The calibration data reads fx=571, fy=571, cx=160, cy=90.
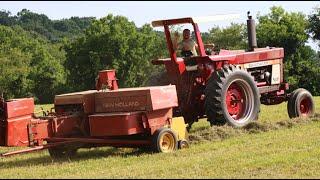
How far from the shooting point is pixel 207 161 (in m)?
7.56

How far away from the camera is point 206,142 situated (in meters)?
9.66

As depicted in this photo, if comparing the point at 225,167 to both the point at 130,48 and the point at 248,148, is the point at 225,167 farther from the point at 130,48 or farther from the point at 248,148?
the point at 130,48


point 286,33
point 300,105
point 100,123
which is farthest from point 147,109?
point 286,33

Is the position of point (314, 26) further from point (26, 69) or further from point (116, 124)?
point (116, 124)

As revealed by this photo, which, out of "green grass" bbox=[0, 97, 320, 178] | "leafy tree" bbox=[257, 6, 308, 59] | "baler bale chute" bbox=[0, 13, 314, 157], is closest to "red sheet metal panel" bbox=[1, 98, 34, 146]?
"baler bale chute" bbox=[0, 13, 314, 157]

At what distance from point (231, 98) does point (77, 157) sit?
3475 mm

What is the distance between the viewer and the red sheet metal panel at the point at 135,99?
348 inches

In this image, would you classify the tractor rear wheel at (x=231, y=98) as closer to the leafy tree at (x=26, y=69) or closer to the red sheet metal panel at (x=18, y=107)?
the red sheet metal panel at (x=18, y=107)

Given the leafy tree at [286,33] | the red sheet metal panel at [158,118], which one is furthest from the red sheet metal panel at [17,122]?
the leafy tree at [286,33]

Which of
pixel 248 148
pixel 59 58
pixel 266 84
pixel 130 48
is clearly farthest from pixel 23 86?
pixel 248 148

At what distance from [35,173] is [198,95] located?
4.48m

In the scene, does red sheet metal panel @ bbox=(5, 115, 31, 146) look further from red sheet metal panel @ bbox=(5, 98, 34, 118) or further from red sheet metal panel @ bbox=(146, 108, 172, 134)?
red sheet metal panel @ bbox=(146, 108, 172, 134)

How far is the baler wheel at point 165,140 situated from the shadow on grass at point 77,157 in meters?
0.20

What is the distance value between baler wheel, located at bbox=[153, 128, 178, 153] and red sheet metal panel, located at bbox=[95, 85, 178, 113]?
39cm
